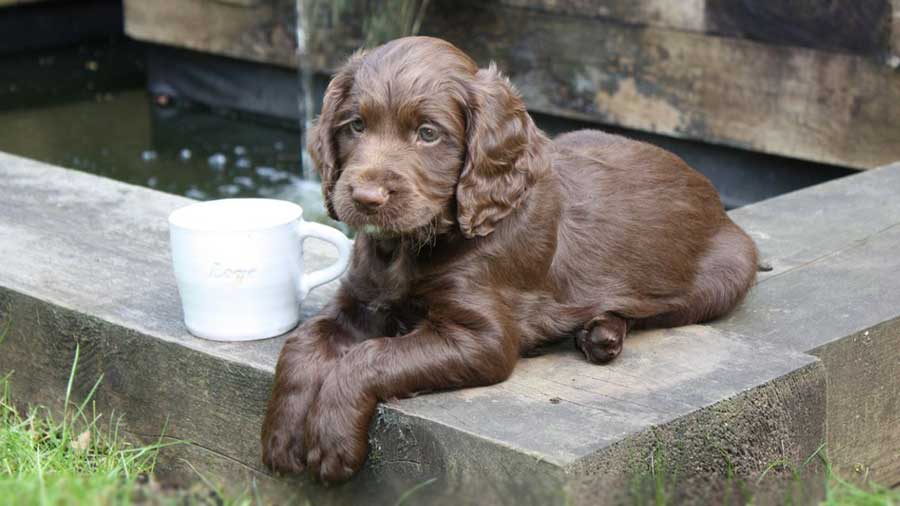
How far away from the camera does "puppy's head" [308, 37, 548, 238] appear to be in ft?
11.5

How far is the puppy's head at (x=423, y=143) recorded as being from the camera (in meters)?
3.49

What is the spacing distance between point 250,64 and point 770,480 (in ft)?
28.2

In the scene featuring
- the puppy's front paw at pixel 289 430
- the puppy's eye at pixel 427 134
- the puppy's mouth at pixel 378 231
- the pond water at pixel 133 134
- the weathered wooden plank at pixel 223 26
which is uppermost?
the puppy's eye at pixel 427 134

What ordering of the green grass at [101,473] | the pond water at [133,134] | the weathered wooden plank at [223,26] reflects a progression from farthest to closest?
the weathered wooden plank at [223,26], the pond water at [133,134], the green grass at [101,473]

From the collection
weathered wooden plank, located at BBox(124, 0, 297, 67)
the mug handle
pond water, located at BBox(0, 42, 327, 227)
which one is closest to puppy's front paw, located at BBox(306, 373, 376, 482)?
the mug handle

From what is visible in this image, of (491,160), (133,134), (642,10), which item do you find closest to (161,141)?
(133,134)

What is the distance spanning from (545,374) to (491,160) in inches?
25.8

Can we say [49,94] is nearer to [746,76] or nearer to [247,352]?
[746,76]

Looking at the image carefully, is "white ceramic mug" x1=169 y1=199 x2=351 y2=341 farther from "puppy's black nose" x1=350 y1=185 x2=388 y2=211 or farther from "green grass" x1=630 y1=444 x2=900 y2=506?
"green grass" x1=630 y1=444 x2=900 y2=506

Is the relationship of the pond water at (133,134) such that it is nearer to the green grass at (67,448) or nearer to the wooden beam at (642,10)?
the wooden beam at (642,10)

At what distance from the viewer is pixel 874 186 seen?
5633mm

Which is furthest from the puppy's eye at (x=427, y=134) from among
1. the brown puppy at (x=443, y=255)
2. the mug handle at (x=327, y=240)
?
the mug handle at (x=327, y=240)

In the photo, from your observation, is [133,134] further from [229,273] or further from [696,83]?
[229,273]

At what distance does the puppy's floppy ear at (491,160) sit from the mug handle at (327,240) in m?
0.58
